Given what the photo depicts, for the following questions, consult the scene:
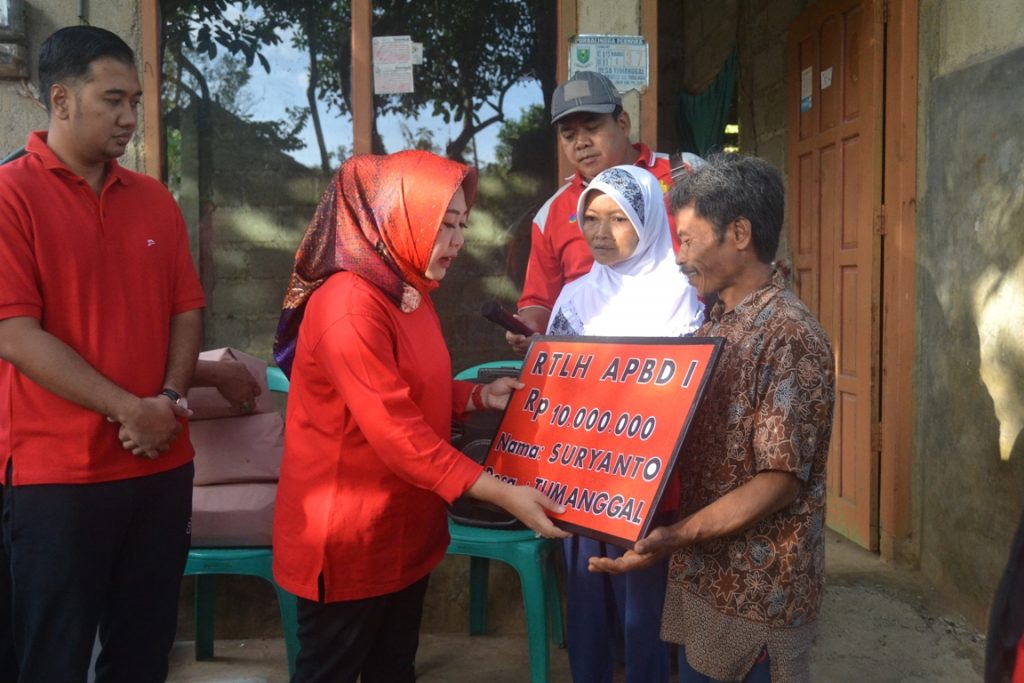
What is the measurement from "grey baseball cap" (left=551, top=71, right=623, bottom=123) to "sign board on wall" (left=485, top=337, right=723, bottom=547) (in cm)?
116

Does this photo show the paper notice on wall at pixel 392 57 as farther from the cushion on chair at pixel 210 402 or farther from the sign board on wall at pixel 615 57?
the cushion on chair at pixel 210 402

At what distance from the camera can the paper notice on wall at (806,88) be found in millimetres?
5250

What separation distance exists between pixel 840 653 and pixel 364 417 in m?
2.59

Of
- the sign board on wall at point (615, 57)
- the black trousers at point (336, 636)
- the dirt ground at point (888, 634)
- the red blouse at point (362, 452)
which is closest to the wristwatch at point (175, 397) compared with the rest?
the red blouse at point (362, 452)

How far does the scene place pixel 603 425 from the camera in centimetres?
195

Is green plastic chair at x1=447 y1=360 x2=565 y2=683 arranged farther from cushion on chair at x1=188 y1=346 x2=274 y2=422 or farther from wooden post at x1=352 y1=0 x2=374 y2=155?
wooden post at x1=352 y1=0 x2=374 y2=155

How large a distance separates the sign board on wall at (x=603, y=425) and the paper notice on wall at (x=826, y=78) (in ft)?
11.7

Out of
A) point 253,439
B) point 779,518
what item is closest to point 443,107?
point 253,439

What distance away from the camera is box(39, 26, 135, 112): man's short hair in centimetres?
212

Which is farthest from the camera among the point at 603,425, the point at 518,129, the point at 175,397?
the point at 518,129

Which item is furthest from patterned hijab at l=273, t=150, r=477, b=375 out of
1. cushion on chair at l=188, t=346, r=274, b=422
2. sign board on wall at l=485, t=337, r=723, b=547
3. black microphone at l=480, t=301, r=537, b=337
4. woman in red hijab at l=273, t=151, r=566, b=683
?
cushion on chair at l=188, t=346, r=274, b=422

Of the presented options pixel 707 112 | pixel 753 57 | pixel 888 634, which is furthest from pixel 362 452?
pixel 707 112

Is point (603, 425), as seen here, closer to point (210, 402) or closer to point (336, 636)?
point (336, 636)

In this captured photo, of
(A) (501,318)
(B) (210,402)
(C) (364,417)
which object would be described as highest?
(A) (501,318)
